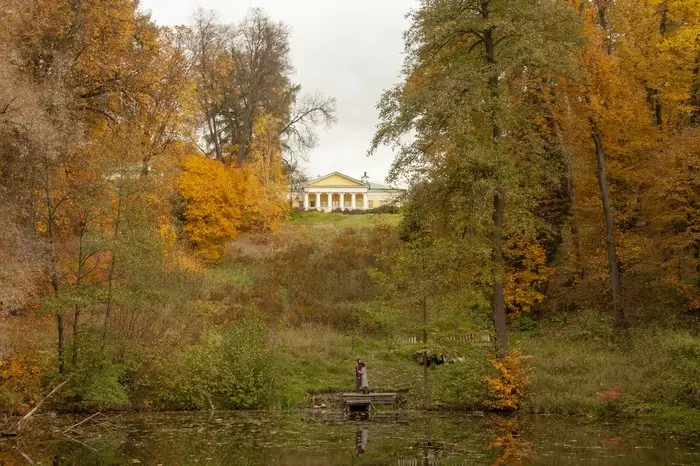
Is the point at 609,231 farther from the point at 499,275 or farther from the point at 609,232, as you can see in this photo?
the point at 499,275

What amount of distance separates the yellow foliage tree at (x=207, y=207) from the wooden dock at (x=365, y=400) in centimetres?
2121

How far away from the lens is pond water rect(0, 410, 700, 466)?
14.4m

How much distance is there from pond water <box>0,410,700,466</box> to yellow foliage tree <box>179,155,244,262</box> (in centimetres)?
2169

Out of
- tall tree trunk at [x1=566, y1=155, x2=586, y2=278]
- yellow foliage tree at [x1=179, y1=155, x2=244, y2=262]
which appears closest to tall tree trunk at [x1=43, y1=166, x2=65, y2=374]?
yellow foliage tree at [x1=179, y1=155, x2=244, y2=262]

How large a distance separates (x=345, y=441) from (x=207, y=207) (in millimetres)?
27697

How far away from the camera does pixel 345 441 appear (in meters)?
17.2

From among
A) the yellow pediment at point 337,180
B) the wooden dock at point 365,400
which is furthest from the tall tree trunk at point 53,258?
the yellow pediment at point 337,180

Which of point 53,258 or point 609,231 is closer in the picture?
point 53,258

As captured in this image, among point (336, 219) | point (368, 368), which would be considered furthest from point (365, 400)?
point (336, 219)

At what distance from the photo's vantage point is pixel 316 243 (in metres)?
48.4

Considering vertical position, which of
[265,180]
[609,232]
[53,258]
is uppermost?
[265,180]

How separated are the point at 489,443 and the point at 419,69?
13.5 meters

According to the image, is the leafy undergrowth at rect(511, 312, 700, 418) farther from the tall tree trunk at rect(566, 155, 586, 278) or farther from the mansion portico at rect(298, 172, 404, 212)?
the mansion portico at rect(298, 172, 404, 212)

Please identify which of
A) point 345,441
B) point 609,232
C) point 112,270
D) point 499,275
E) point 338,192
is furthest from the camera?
point 338,192
